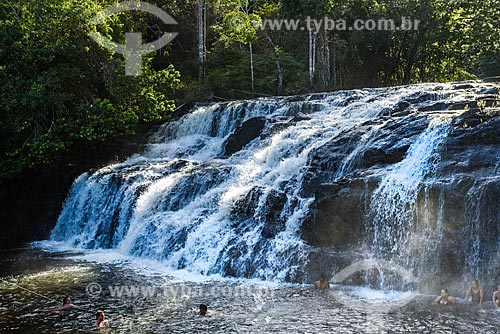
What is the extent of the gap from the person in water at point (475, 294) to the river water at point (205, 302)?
0.28 meters

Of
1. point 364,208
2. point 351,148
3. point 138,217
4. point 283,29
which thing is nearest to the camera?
point 364,208

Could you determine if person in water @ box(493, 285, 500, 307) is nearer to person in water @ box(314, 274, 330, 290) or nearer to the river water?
the river water

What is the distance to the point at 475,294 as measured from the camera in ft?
38.5

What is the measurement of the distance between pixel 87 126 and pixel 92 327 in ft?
41.4

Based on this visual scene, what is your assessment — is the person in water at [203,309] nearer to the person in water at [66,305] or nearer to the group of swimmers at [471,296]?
the person in water at [66,305]

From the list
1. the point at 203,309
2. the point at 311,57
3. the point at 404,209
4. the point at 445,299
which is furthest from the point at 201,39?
the point at 445,299

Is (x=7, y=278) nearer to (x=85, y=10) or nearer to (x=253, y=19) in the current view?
(x=85, y=10)

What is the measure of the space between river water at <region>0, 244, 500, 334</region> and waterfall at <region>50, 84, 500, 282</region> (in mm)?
1206

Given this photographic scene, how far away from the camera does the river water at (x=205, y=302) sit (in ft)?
34.9

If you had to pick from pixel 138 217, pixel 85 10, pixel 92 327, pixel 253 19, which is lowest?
pixel 92 327

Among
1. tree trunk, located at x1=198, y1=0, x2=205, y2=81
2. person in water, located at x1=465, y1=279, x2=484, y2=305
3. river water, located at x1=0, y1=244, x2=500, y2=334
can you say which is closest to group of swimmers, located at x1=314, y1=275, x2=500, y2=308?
person in water, located at x1=465, y1=279, x2=484, y2=305

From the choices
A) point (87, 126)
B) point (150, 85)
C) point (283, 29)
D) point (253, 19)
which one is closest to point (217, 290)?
point (87, 126)

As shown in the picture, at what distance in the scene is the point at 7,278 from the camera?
15.1m

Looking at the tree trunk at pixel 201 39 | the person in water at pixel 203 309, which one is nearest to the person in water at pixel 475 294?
the person in water at pixel 203 309
